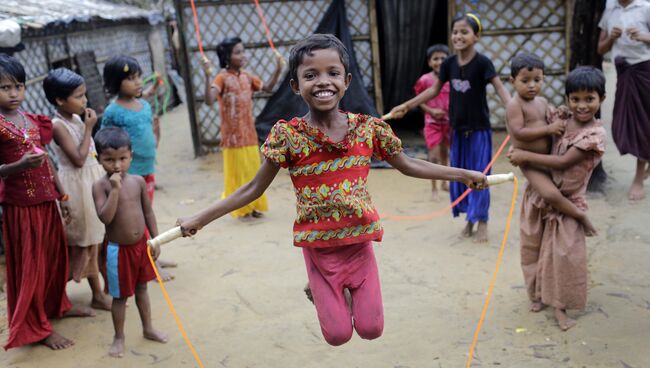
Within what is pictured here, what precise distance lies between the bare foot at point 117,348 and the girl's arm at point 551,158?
231 cm

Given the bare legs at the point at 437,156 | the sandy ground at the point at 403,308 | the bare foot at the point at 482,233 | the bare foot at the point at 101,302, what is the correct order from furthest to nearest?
the bare legs at the point at 437,156, the bare foot at the point at 482,233, the bare foot at the point at 101,302, the sandy ground at the point at 403,308

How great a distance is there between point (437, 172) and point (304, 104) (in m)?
5.02

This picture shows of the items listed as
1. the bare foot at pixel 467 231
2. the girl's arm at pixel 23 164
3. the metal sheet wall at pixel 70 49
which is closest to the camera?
the girl's arm at pixel 23 164

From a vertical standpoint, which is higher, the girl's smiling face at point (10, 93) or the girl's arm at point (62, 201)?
the girl's smiling face at point (10, 93)

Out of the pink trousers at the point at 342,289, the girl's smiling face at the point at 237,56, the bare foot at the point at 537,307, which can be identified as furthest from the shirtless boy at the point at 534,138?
the girl's smiling face at the point at 237,56

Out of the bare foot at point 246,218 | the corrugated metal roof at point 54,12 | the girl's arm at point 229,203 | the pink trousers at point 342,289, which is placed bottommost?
the bare foot at point 246,218

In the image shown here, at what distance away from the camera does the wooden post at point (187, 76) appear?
26.3 ft

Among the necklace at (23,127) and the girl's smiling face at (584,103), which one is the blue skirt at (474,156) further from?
the necklace at (23,127)

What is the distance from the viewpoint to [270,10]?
26.3 feet

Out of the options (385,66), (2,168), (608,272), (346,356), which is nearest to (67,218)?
(2,168)

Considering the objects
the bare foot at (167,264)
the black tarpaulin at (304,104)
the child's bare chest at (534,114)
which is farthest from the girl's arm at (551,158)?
the black tarpaulin at (304,104)

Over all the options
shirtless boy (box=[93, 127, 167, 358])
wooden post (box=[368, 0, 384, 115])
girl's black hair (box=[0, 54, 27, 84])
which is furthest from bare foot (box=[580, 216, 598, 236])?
wooden post (box=[368, 0, 384, 115])

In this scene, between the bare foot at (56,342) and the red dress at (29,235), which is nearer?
the red dress at (29,235)

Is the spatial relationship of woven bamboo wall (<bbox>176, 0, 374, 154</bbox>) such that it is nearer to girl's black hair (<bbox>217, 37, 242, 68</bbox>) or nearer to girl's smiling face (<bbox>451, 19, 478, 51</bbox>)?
girl's black hair (<bbox>217, 37, 242, 68</bbox>)
